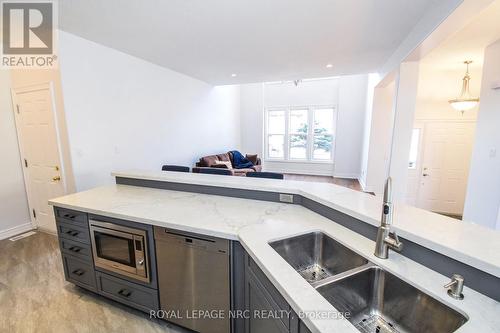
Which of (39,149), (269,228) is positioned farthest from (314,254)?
(39,149)

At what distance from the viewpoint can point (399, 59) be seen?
3.38 metres

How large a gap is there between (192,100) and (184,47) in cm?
207

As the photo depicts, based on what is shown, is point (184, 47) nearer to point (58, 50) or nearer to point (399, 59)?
point (58, 50)

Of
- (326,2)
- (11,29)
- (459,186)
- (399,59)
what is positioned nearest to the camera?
(326,2)

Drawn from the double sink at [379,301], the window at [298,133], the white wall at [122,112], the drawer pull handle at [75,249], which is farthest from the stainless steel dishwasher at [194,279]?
the window at [298,133]

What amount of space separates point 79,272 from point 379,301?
2441 mm

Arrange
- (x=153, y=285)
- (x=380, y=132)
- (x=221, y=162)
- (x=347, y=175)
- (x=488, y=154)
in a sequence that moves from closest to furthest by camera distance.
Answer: (x=153, y=285) → (x=488, y=154) → (x=380, y=132) → (x=221, y=162) → (x=347, y=175)

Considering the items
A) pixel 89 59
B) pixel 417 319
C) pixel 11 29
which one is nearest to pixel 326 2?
pixel 417 319

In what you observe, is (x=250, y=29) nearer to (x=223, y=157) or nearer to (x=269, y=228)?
(x=269, y=228)

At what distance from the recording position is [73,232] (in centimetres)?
205

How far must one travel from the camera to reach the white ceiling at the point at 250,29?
229cm

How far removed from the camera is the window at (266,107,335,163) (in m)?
7.75

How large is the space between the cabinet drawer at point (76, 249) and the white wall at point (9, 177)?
2.07 metres

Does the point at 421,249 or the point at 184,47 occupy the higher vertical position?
the point at 184,47
